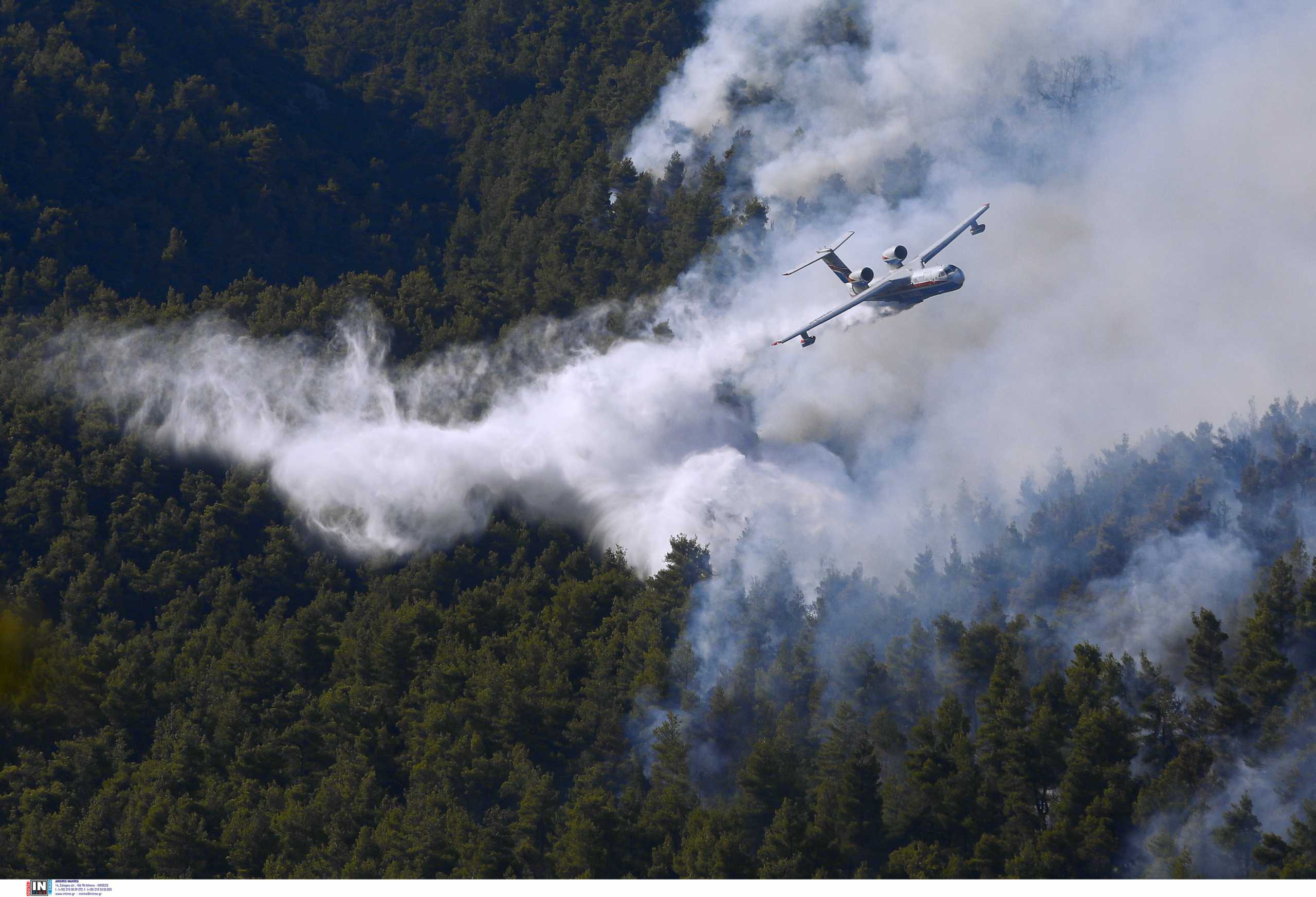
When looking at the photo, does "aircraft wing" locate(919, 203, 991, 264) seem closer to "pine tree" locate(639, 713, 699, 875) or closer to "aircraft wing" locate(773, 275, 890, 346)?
"aircraft wing" locate(773, 275, 890, 346)

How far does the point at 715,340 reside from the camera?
341 ft

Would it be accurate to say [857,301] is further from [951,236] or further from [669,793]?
[669,793]

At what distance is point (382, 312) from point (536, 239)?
14.6 m

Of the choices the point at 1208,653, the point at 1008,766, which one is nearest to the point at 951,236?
the point at 1208,653

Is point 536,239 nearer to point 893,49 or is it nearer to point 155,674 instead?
point 893,49

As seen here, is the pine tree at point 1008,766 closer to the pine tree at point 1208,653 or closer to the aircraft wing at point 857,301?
the pine tree at point 1208,653

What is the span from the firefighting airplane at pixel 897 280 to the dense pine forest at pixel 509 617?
12059mm

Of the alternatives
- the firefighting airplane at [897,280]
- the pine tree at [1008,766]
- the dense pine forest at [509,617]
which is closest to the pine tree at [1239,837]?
the dense pine forest at [509,617]

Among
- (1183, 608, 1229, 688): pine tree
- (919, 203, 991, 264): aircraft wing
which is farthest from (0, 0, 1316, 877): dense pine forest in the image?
(919, 203, 991, 264): aircraft wing

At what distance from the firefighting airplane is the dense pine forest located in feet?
39.6

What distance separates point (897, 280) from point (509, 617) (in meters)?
25.0

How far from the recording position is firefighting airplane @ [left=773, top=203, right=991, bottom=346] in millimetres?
84312

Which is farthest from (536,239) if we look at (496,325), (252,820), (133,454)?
(252,820)

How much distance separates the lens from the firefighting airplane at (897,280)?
277ft
